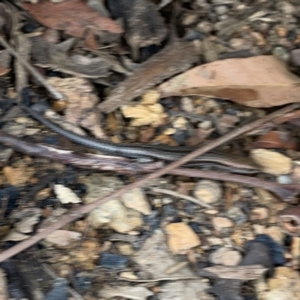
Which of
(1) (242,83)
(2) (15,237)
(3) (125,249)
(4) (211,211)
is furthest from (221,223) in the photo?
(2) (15,237)

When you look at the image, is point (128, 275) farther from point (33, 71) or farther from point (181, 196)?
point (33, 71)

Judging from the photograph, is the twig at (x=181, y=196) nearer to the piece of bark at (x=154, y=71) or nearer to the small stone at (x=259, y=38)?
the piece of bark at (x=154, y=71)

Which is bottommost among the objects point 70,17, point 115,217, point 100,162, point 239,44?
point 115,217

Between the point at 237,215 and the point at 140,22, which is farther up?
the point at 140,22

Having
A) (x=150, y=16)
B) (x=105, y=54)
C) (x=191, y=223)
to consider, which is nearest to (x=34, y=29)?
(x=105, y=54)

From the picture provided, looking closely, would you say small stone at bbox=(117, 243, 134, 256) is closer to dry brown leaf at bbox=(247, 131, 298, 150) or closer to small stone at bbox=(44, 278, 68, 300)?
small stone at bbox=(44, 278, 68, 300)

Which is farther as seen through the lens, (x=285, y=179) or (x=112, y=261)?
(x=285, y=179)
